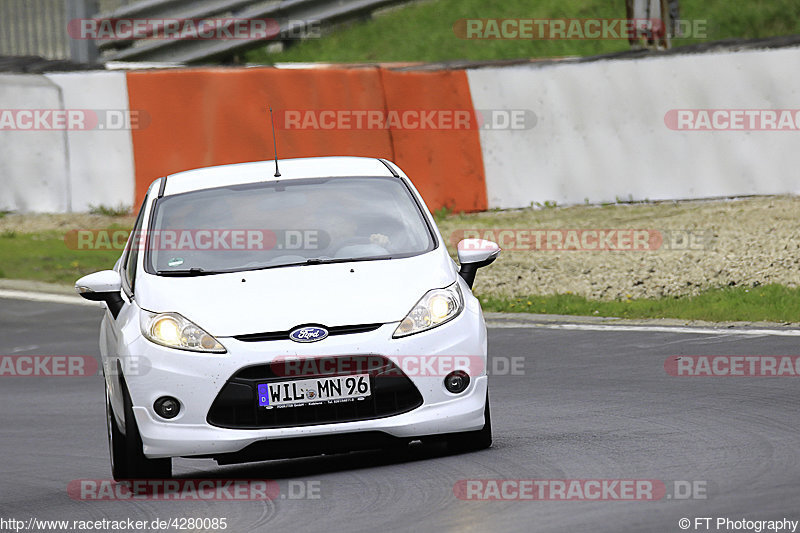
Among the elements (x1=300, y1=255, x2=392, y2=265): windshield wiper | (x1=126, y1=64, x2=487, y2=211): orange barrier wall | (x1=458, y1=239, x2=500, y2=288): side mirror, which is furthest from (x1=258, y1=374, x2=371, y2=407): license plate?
(x1=126, y1=64, x2=487, y2=211): orange barrier wall

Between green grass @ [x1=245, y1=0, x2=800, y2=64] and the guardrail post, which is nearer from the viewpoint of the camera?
the guardrail post

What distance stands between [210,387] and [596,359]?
175 inches

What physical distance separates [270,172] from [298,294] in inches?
57.3

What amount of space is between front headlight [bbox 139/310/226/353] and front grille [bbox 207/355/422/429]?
0.21 m

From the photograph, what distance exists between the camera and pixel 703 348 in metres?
11.0

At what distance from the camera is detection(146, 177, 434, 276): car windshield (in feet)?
26.2

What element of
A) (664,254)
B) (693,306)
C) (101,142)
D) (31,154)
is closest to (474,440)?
(693,306)

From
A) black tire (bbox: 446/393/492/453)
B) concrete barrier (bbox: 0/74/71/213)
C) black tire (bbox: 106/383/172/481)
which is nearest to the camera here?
black tire (bbox: 106/383/172/481)

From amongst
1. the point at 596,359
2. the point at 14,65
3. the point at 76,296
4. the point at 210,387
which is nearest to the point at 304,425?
the point at 210,387

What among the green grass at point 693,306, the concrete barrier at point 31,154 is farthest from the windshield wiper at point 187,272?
the concrete barrier at point 31,154

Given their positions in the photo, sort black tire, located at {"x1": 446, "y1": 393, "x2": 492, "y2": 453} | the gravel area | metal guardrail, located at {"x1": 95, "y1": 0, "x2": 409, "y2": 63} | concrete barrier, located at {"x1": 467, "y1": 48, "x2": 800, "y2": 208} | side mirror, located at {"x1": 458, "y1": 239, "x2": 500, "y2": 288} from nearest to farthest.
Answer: black tire, located at {"x1": 446, "y1": 393, "x2": 492, "y2": 453} < side mirror, located at {"x1": 458, "y1": 239, "x2": 500, "y2": 288} < the gravel area < concrete barrier, located at {"x1": 467, "y1": 48, "x2": 800, "y2": 208} < metal guardrail, located at {"x1": 95, "y1": 0, "x2": 409, "y2": 63}

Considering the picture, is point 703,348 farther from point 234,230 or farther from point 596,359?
point 234,230

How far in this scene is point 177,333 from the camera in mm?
7348

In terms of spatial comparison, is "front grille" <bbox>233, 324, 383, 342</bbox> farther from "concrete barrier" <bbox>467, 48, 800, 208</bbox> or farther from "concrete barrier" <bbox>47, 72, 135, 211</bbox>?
"concrete barrier" <bbox>47, 72, 135, 211</bbox>
